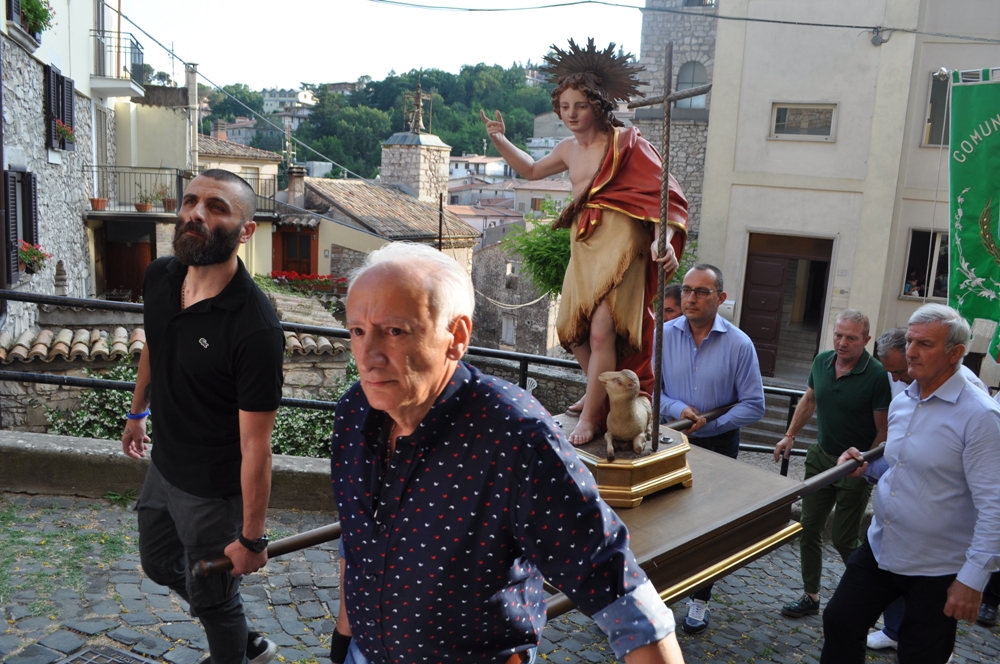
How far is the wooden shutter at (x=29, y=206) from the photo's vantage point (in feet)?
35.7

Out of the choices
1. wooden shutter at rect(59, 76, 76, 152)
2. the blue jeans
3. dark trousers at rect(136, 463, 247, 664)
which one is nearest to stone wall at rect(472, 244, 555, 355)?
wooden shutter at rect(59, 76, 76, 152)

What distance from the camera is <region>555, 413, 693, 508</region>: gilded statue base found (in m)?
2.75

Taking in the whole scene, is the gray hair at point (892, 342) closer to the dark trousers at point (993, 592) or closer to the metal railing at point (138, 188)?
the dark trousers at point (993, 592)

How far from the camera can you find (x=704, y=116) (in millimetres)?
20094

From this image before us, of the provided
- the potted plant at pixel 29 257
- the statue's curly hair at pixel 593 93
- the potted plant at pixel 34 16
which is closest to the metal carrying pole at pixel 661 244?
the statue's curly hair at pixel 593 93

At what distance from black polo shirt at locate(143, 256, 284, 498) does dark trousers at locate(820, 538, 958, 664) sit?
95.1 inches

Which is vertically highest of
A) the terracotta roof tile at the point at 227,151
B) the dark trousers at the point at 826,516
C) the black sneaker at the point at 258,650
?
the terracotta roof tile at the point at 227,151

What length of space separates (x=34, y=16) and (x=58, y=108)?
112 inches

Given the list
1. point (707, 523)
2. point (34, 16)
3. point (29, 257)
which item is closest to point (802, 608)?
point (707, 523)

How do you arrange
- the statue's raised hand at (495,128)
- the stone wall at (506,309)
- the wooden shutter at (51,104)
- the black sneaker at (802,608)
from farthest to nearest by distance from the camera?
the stone wall at (506,309), the wooden shutter at (51,104), the black sneaker at (802,608), the statue's raised hand at (495,128)

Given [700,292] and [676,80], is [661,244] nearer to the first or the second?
[700,292]

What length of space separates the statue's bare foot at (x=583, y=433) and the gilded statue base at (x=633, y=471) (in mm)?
20

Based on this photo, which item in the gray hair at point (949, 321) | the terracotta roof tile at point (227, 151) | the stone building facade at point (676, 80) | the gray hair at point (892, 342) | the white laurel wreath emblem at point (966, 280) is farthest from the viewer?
the terracotta roof tile at point (227, 151)

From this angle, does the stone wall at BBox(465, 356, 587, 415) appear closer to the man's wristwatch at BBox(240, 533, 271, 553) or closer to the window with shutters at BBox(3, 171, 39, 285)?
the window with shutters at BBox(3, 171, 39, 285)
